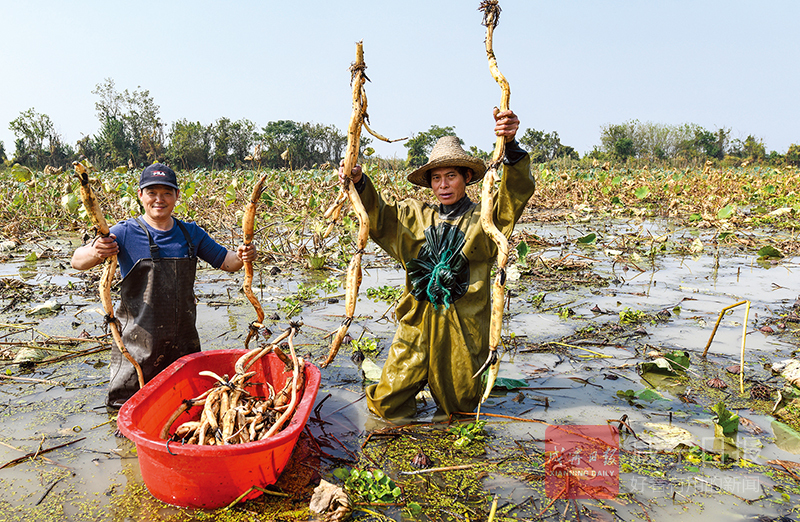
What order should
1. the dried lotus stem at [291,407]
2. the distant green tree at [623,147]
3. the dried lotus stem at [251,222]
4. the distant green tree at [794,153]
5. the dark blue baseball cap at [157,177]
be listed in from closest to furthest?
1. the dried lotus stem at [291,407]
2. the dried lotus stem at [251,222]
3. the dark blue baseball cap at [157,177]
4. the distant green tree at [794,153]
5. the distant green tree at [623,147]

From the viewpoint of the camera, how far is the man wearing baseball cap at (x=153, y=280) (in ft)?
7.75

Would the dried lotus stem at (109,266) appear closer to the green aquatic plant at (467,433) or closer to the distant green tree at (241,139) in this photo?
the green aquatic plant at (467,433)

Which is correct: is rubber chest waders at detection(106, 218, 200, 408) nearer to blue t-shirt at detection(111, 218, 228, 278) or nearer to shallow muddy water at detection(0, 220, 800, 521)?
blue t-shirt at detection(111, 218, 228, 278)

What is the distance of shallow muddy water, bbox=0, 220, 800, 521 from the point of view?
1.83 m

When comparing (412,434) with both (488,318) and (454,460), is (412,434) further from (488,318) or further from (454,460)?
(488,318)

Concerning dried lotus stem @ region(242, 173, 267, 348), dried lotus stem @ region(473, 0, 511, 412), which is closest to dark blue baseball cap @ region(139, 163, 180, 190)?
dried lotus stem @ region(242, 173, 267, 348)

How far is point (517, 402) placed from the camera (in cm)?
272

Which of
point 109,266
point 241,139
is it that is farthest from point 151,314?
point 241,139

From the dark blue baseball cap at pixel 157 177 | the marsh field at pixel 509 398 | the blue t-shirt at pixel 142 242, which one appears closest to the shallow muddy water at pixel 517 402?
the marsh field at pixel 509 398

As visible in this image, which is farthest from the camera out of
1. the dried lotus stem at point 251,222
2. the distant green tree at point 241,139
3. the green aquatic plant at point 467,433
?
the distant green tree at point 241,139

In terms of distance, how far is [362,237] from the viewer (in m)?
2.16

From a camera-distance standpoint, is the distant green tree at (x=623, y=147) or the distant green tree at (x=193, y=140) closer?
the distant green tree at (x=193, y=140)

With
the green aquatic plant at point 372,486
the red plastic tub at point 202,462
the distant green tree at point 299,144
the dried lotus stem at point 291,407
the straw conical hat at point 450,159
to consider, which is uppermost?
the distant green tree at point 299,144

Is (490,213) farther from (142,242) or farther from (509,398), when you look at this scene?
(142,242)
